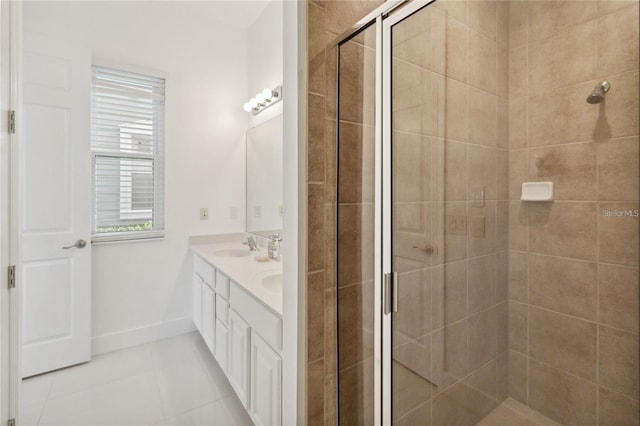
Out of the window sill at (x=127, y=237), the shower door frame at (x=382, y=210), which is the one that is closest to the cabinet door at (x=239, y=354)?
the shower door frame at (x=382, y=210)

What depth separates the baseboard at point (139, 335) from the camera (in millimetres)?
2578

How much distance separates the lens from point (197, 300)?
8.77 ft

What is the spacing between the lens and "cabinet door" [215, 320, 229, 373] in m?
1.95

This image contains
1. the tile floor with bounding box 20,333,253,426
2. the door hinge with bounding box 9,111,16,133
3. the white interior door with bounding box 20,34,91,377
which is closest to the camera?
the door hinge with bounding box 9,111,16,133

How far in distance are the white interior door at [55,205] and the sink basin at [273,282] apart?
1.50 meters

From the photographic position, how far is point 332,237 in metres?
1.24

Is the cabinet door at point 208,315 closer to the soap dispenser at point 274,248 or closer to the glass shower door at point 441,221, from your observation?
the soap dispenser at point 274,248

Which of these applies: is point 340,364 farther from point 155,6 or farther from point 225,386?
point 155,6

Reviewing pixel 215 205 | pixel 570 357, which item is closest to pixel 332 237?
pixel 570 357

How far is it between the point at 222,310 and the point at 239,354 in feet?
1.23

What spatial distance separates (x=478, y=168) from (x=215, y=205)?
2.52m

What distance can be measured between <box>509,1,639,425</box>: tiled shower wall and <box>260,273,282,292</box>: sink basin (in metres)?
1.27

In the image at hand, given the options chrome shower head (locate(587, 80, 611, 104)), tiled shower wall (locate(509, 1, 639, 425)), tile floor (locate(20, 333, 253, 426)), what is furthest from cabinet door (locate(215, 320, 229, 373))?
chrome shower head (locate(587, 80, 611, 104))

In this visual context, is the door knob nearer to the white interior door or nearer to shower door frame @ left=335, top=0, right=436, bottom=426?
the white interior door
